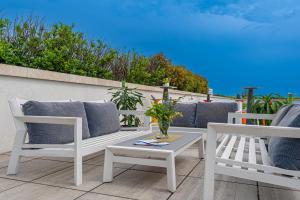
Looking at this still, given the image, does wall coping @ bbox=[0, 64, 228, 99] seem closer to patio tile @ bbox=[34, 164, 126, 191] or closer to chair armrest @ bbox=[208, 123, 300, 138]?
patio tile @ bbox=[34, 164, 126, 191]

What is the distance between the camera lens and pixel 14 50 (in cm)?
404

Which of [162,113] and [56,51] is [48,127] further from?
[56,51]

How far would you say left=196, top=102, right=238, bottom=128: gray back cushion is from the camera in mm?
4438

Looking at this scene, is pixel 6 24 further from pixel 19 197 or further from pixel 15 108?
pixel 19 197

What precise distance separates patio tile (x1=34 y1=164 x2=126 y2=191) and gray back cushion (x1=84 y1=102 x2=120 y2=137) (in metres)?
0.51

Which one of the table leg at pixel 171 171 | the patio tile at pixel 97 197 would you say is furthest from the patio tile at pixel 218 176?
the patio tile at pixel 97 197

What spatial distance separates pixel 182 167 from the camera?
301cm

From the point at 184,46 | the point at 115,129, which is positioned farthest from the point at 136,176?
the point at 184,46

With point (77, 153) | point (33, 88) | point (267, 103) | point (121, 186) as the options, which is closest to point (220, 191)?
point (121, 186)

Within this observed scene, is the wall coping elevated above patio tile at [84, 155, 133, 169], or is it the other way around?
the wall coping

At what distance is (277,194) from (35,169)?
2.38 m

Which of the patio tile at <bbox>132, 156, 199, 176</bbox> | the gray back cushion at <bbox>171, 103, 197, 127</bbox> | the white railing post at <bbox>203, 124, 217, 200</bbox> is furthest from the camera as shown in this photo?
the gray back cushion at <bbox>171, 103, 197, 127</bbox>

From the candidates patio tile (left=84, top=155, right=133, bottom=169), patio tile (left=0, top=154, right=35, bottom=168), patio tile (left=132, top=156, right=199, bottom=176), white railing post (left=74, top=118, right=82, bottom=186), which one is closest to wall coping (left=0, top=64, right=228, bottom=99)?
patio tile (left=0, top=154, right=35, bottom=168)

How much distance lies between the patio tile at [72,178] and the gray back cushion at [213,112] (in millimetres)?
2074
